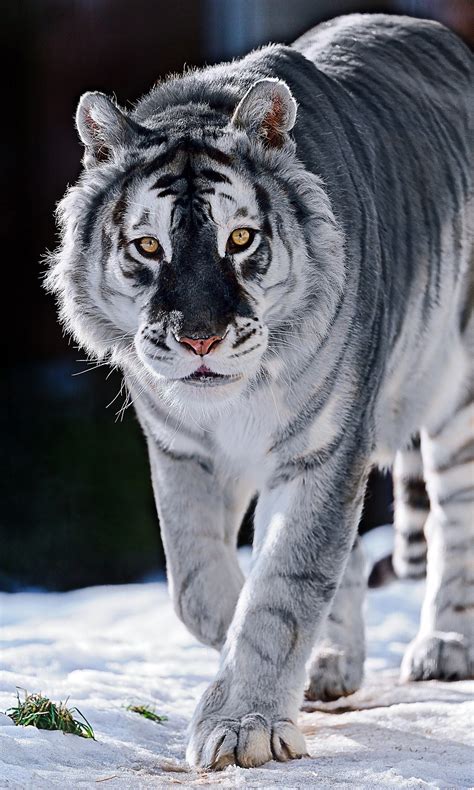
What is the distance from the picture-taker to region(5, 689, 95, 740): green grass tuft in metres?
2.51

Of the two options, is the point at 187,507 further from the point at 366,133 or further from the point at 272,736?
the point at 366,133

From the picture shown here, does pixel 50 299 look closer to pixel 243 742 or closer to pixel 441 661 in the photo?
pixel 441 661

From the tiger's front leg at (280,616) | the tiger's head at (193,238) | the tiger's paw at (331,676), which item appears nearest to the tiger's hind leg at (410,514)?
the tiger's paw at (331,676)

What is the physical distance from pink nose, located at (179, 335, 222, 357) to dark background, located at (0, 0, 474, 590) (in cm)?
167

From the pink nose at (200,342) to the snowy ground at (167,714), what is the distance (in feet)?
2.59

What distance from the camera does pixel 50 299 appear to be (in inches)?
245

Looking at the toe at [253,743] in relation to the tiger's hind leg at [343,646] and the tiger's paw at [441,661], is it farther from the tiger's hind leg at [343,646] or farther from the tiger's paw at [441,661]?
the tiger's paw at [441,661]

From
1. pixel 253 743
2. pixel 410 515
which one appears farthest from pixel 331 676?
pixel 253 743

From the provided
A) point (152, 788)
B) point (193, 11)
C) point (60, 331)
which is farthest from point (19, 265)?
point (152, 788)

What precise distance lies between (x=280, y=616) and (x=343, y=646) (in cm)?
88

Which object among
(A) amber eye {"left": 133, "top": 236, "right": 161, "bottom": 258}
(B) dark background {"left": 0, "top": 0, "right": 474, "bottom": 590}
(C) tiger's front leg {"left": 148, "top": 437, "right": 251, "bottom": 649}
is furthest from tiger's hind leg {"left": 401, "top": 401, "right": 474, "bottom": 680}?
(A) amber eye {"left": 133, "top": 236, "right": 161, "bottom": 258}

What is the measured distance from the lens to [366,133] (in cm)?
326

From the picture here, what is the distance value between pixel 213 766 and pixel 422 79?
210cm

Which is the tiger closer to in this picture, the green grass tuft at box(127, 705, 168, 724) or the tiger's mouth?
the tiger's mouth
